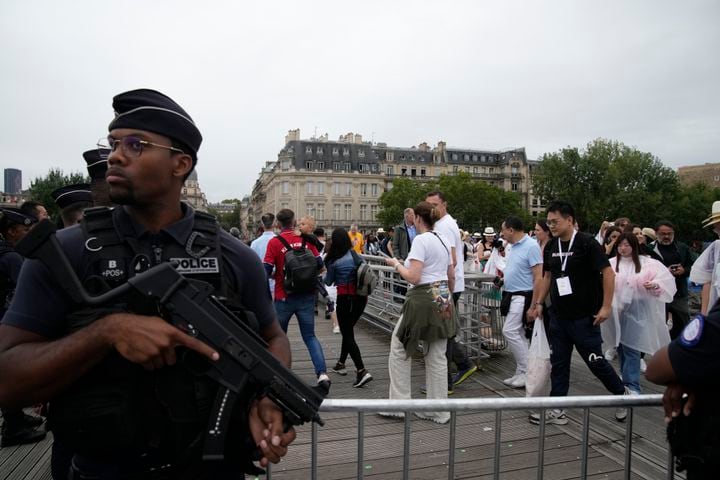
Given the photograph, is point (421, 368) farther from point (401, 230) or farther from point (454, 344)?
point (401, 230)

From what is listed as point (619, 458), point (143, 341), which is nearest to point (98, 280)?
point (143, 341)

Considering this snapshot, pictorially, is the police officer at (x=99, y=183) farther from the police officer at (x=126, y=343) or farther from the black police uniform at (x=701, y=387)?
the black police uniform at (x=701, y=387)

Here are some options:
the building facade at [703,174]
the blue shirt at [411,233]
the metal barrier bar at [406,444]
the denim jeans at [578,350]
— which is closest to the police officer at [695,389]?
the metal barrier bar at [406,444]

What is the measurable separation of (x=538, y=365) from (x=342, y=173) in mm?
81534

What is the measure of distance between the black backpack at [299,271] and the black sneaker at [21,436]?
111 inches

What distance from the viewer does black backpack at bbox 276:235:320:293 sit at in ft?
18.4

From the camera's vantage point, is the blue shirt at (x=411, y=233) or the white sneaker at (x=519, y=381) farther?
the blue shirt at (x=411, y=233)

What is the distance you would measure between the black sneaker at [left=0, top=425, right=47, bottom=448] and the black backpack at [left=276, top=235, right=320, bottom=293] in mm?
2814

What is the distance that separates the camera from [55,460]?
2.20m

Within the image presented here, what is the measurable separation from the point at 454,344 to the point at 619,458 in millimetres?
2387

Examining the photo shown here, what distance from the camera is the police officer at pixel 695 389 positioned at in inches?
69.2

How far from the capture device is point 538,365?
496cm

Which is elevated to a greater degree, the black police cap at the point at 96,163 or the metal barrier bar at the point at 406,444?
the black police cap at the point at 96,163

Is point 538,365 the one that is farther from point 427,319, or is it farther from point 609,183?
point 609,183
